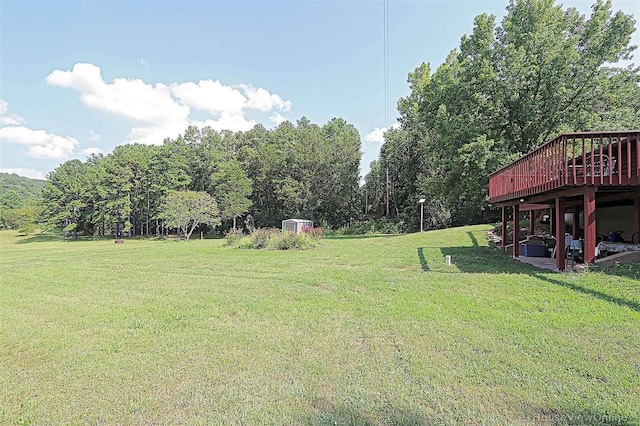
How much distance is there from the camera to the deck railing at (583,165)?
6320mm

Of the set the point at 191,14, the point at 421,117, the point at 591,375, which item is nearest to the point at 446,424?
the point at 591,375

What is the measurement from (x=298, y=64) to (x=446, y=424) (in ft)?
59.3

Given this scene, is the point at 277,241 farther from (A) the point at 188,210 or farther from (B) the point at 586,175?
(A) the point at 188,210

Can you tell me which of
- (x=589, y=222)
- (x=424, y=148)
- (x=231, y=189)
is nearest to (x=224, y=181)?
(x=231, y=189)

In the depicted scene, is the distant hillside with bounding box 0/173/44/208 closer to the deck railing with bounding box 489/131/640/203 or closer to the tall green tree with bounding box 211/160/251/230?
the tall green tree with bounding box 211/160/251/230

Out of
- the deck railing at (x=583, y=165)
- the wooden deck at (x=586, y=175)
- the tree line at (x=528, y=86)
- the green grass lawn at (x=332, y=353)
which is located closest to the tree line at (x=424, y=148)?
the tree line at (x=528, y=86)

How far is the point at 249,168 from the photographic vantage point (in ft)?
115

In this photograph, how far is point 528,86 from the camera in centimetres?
1484

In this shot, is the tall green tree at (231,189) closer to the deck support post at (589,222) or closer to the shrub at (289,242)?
the shrub at (289,242)

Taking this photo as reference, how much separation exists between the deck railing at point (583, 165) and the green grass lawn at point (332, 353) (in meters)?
1.71

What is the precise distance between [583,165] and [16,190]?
76474 millimetres

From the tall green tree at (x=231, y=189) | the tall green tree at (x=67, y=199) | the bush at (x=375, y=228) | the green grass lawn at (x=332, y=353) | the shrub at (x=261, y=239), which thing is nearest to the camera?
the green grass lawn at (x=332, y=353)

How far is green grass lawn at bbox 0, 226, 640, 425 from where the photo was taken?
226 centimetres

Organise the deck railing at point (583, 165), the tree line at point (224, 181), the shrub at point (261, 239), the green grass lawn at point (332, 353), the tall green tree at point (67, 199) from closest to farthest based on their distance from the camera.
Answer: the green grass lawn at point (332, 353) → the deck railing at point (583, 165) → the shrub at point (261, 239) → the tree line at point (224, 181) → the tall green tree at point (67, 199)
